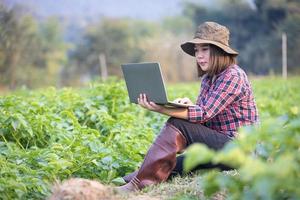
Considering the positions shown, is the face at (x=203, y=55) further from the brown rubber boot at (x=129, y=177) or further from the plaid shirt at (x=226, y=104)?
the brown rubber boot at (x=129, y=177)

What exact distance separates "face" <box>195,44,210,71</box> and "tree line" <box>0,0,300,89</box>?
15435 mm

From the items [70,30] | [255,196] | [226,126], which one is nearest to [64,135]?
[226,126]

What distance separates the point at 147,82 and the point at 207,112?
0.39 metres

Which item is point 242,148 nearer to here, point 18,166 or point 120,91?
point 18,166

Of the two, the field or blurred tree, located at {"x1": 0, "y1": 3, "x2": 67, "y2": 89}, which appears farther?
blurred tree, located at {"x1": 0, "y1": 3, "x2": 67, "y2": 89}

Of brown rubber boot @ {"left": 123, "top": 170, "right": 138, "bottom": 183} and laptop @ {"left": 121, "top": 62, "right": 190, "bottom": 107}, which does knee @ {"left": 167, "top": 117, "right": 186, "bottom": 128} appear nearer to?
laptop @ {"left": 121, "top": 62, "right": 190, "bottom": 107}

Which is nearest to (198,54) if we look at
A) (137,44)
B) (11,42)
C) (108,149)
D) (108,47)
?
(108,149)

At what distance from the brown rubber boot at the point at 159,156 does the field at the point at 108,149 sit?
0.12 meters

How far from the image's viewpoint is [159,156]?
3.49 metres

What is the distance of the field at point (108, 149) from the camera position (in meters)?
2.02

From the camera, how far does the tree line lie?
1986 centimetres

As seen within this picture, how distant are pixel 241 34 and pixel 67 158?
66.7 feet

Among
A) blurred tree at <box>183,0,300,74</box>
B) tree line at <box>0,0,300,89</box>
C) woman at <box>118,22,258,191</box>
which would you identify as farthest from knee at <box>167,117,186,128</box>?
blurred tree at <box>183,0,300,74</box>

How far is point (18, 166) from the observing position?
3361 millimetres
